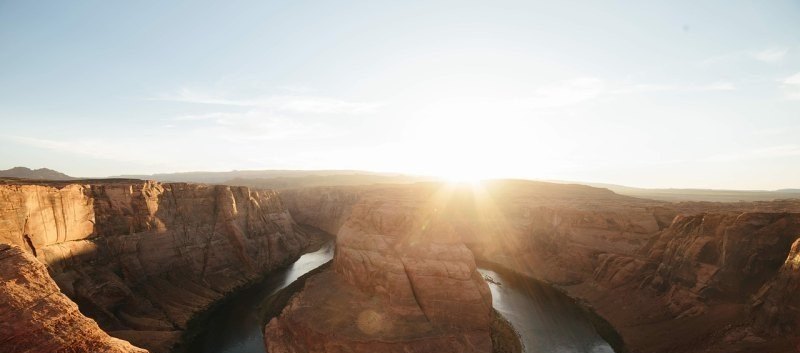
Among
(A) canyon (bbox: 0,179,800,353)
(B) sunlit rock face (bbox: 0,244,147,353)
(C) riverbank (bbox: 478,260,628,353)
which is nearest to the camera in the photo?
(B) sunlit rock face (bbox: 0,244,147,353)

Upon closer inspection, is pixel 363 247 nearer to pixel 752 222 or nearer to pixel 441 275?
pixel 441 275

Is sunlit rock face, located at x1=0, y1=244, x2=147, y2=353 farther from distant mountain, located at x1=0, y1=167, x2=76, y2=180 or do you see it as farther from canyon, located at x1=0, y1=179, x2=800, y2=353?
distant mountain, located at x1=0, y1=167, x2=76, y2=180

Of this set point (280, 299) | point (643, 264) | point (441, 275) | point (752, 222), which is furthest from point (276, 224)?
point (752, 222)

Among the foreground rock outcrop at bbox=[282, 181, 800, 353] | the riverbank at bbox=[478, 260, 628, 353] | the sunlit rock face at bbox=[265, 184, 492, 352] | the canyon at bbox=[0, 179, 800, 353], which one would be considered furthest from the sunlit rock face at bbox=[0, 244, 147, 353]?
the riverbank at bbox=[478, 260, 628, 353]

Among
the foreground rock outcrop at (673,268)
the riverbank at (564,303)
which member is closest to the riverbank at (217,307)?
the foreground rock outcrop at (673,268)

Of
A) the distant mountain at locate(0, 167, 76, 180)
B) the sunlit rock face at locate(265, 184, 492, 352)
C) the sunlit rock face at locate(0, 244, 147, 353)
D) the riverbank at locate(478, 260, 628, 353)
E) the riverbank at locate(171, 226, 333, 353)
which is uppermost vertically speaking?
the distant mountain at locate(0, 167, 76, 180)

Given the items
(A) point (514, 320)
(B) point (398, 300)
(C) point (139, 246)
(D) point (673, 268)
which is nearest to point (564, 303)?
(A) point (514, 320)

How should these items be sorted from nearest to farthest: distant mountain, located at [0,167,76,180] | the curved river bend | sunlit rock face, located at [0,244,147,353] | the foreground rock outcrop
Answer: sunlit rock face, located at [0,244,147,353] → the foreground rock outcrop → the curved river bend → distant mountain, located at [0,167,76,180]
